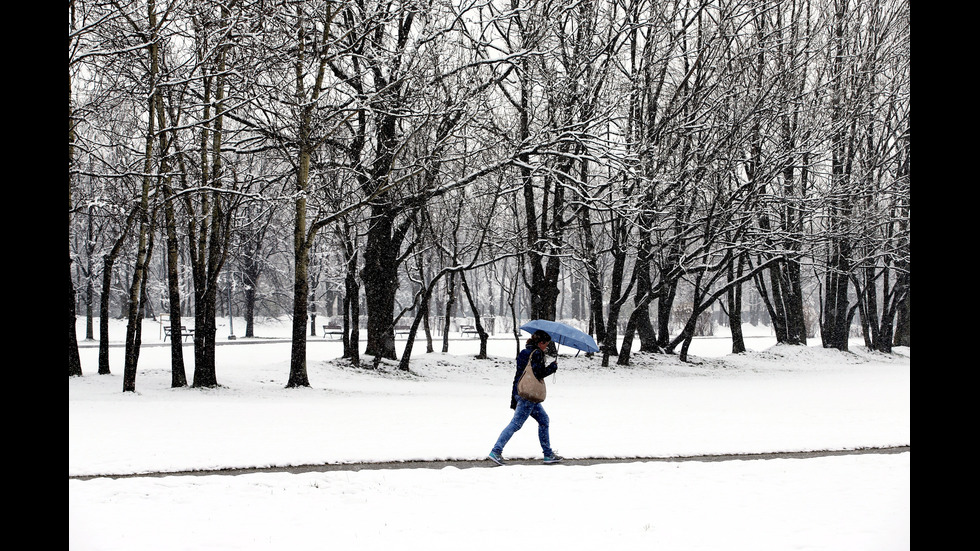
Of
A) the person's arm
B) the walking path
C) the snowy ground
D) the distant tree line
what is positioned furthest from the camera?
the distant tree line

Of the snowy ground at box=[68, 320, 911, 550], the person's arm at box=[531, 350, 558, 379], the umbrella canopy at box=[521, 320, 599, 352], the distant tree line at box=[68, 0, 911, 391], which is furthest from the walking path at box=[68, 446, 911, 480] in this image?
the distant tree line at box=[68, 0, 911, 391]

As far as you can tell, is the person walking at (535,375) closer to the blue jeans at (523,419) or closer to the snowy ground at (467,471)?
the blue jeans at (523,419)

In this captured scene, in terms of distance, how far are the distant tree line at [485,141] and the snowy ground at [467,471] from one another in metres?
3.93

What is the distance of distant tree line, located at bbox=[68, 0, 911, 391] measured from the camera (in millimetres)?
18141

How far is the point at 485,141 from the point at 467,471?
47.5 feet

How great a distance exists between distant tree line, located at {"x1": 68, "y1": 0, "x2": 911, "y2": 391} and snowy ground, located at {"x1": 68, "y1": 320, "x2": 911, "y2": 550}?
3.93m

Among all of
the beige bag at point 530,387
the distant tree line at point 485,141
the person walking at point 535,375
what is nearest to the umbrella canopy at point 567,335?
the person walking at point 535,375

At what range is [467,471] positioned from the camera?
9664 mm

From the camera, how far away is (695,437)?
13.2 meters

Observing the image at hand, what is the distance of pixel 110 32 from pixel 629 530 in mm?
15310

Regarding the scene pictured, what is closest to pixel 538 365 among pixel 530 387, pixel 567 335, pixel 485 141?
pixel 530 387

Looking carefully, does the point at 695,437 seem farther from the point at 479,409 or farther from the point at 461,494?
the point at 461,494

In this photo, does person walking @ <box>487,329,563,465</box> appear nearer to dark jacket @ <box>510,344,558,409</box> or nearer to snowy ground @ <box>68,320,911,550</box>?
dark jacket @ <box>510,344,558,409</box>
